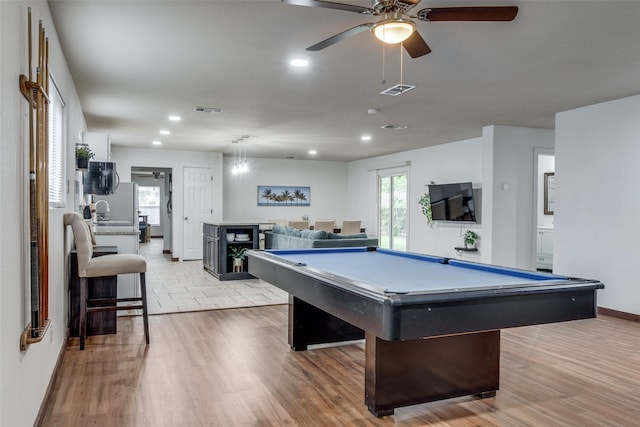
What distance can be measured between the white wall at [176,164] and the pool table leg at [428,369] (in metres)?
8.04

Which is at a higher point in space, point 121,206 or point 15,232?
point 121,206

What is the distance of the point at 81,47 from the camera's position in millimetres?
3498

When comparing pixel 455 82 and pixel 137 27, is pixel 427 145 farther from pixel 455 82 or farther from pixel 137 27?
pixel 137 27

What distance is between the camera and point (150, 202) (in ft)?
54.5

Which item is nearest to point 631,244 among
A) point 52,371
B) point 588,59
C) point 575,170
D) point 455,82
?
point 575,170

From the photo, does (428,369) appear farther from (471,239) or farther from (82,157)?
(471,239)

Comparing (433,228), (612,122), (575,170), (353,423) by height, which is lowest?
(353,423)

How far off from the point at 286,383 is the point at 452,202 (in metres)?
5.81

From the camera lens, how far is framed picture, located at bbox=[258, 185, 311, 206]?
1122 cm

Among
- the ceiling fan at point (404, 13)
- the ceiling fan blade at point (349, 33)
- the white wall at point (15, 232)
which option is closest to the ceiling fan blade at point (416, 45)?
the ceiling fan at point (404, 13)

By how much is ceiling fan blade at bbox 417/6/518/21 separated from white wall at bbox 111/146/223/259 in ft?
27.3

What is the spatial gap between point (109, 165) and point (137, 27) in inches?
98.8

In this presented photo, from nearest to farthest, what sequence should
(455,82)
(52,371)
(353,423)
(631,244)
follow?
Result: (353,423)
(52,371)
(455,82)
(631,244)

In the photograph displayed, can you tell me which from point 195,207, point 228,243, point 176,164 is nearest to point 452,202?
point 228,243
